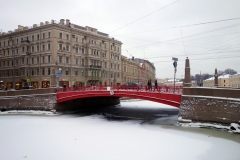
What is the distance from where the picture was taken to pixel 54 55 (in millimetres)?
49656

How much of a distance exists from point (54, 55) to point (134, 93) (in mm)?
28869

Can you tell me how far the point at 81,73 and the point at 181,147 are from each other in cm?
4339

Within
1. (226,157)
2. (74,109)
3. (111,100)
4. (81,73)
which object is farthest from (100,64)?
(226,157)

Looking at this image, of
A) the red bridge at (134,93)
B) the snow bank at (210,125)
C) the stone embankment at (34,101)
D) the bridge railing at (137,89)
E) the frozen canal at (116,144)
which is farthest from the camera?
the stone embankment at (34,101)

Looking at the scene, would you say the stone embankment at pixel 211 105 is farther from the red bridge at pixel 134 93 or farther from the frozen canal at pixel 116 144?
the frozen canal at pixel 116 144

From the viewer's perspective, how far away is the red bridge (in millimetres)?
24328

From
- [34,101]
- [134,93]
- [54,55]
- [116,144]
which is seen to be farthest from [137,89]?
[54,55]

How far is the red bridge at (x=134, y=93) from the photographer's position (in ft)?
79.8

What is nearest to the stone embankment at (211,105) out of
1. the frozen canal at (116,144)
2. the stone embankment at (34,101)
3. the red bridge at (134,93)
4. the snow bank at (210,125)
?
the snow bank at (210,125)

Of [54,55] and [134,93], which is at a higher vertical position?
[54,55]

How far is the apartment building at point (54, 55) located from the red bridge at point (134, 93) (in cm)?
1594

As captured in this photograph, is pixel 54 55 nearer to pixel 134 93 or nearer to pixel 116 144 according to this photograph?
pixel 134 93

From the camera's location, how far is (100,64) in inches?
2418

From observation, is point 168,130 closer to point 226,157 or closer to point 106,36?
point 226,157
